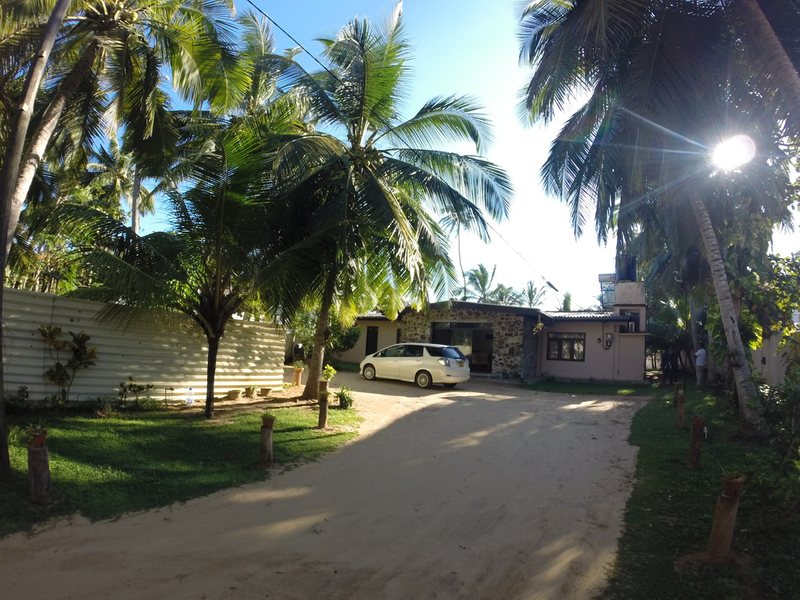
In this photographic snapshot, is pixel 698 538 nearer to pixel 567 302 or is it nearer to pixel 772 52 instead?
pixel 772 52

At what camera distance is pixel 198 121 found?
36.8 ft

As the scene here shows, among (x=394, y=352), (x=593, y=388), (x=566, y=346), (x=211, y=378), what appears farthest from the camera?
(x=566, y=346)

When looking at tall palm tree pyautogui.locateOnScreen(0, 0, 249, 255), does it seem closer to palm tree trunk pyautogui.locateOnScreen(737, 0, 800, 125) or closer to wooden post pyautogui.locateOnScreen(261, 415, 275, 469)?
wooden post pyautogui.locateOnScreen(261, 415, 275, 469)

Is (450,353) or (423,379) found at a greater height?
(450,353)

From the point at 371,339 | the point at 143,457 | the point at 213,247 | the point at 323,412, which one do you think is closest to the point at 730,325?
the point at 323,412

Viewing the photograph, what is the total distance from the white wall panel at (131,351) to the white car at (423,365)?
240 inches

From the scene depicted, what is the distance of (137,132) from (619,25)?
821 centimetres

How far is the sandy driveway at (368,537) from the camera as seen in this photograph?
152 inches

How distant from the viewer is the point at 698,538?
185 inches

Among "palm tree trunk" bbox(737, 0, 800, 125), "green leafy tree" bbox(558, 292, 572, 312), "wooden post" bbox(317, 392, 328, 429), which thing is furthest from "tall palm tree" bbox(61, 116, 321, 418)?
"green leafy tree" bbox(558, 292, 572, 312)

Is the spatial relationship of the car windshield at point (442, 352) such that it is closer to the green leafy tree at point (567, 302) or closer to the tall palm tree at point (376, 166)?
the tall palm tree at point (376, 166)

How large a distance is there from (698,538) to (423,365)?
13.2 metres

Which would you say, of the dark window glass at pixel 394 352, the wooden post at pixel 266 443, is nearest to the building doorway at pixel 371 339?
the dark window glass at pixel 394 352

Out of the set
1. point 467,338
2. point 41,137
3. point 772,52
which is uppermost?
point 772,52
